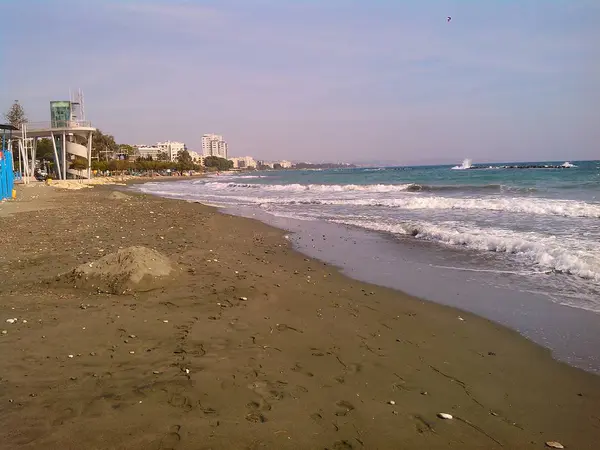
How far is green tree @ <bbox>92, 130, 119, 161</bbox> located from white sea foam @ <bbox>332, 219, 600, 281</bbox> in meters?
93.3

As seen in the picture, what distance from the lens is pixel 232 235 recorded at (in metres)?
12.6

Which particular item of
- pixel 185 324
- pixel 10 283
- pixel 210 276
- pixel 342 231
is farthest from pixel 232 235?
pixel 185 324

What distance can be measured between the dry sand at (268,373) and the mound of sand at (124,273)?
0.63ft

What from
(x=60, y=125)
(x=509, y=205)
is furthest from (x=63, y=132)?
(x=509, y=205)

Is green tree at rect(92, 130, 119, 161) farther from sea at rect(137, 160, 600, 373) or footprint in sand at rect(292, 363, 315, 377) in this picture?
footprint in sand at rect(292, 363, 315, 377)

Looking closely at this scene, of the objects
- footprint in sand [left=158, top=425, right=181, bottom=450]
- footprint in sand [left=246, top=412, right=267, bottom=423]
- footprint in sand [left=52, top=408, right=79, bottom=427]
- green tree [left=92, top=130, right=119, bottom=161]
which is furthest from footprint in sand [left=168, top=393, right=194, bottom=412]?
green tree [left=92, top=130, right=119, bottom=161]

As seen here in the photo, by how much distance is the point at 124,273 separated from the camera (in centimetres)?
646

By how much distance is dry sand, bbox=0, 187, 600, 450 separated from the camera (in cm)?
304

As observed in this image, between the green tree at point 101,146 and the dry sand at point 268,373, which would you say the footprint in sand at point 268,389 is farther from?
the green tree at point 101,146

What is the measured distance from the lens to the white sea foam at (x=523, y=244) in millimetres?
7828

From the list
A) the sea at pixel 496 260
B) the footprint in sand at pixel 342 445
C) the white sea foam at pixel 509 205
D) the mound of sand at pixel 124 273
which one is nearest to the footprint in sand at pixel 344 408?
the footprint in sand at pixel 342 445

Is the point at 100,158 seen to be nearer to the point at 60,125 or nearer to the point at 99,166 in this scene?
the point at 99,166

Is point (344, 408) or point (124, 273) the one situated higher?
point (124, 273)

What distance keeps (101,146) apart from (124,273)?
4154 inches
